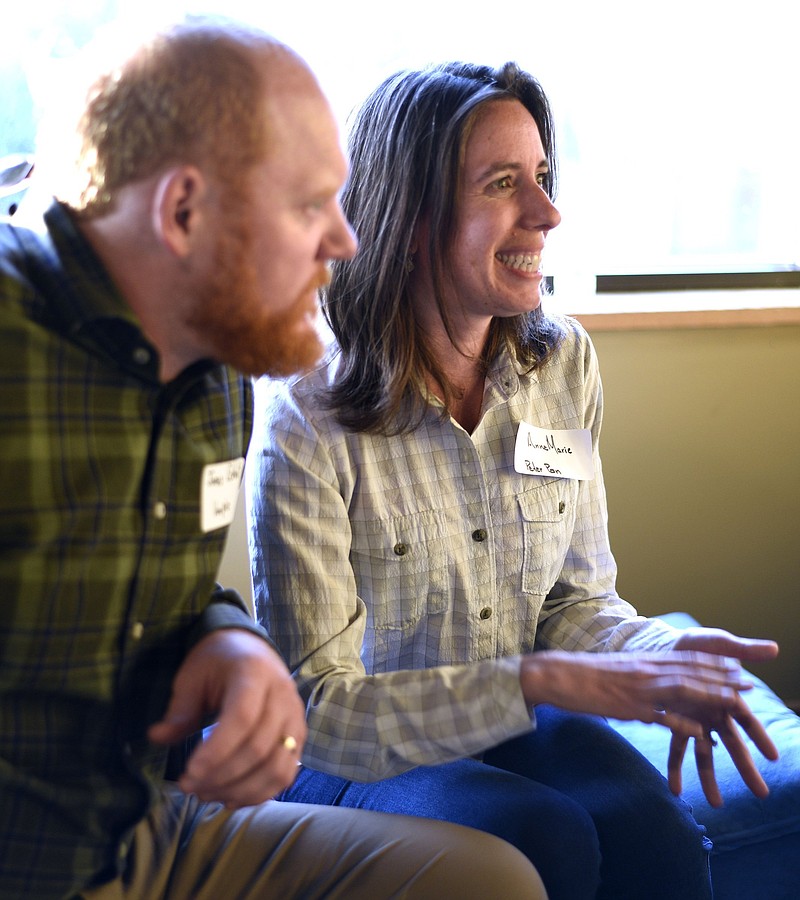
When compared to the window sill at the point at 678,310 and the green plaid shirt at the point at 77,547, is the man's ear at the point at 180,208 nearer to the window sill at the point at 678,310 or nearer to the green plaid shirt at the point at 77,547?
the green plaid shirt at the point at 77,547

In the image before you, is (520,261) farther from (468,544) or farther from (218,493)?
(218,493)

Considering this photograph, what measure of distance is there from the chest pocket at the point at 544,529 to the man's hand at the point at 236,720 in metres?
0.56

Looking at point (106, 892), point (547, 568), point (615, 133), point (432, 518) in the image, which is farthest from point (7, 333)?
point (615, 133)

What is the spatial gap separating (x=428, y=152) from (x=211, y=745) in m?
0.87

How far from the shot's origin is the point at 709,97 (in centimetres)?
244

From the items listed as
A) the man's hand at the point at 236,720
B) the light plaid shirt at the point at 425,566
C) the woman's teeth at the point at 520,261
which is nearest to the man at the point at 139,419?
the man's hand at the point at 236,720

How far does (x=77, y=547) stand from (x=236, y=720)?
214 mm

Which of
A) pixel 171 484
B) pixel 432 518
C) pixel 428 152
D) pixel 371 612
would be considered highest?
pixel 428 152

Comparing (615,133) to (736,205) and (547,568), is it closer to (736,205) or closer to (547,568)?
(736,205)

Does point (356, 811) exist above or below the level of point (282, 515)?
below

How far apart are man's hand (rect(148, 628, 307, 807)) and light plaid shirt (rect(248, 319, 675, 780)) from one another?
0.90 feet

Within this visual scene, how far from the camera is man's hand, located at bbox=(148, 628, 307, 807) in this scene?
85 centimetres

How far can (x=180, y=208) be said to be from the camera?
0.91 m

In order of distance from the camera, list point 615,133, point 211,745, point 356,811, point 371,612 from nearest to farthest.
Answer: point 211,745 → point 356,811 → point 371,612 → point 615,133
